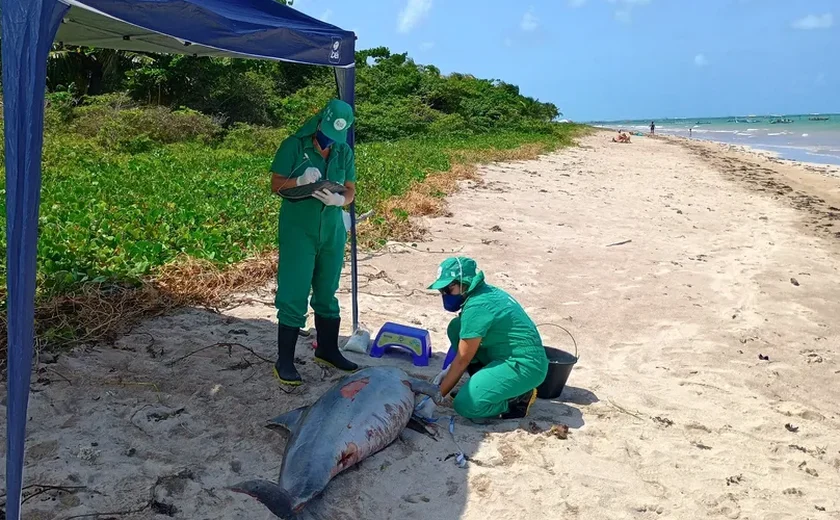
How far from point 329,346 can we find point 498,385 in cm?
128

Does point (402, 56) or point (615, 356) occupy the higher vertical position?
point (402, 56)

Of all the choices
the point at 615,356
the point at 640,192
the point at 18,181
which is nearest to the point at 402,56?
the point at 640,192

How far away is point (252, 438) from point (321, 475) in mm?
750

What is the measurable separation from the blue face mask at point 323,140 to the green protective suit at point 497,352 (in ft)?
4.03

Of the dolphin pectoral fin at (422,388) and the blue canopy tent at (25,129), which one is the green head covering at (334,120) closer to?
the blue canopy tent at (25,129)

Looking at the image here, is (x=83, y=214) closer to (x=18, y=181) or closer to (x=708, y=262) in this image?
(x=18, y=181)

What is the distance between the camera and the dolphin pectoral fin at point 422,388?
3.71m

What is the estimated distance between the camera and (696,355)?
505 cm

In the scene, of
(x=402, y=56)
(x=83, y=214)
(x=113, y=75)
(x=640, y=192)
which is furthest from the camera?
(x=402, y=56)

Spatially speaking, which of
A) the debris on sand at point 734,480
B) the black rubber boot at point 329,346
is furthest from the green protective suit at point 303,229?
the debris on sand at point 734,480

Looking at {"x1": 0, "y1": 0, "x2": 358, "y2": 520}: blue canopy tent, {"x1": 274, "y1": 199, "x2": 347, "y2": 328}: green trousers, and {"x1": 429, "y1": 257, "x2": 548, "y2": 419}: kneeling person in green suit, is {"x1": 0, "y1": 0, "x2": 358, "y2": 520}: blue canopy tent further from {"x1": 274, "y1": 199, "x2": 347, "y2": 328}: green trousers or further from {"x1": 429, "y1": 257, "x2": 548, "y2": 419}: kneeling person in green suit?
{"x1": 429, "y1": 257, "x2": 548, "y2": 419}: kneeling person in green suit

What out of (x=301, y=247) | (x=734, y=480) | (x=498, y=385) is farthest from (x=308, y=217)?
(x=734, y=480)

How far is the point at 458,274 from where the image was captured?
3.69 meters

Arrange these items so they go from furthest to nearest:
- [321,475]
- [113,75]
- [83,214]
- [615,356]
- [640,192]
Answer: [113,75] < [640,192] < [83,214] < [615,356] < [321,475]
